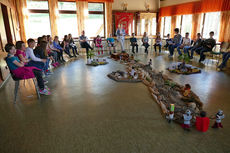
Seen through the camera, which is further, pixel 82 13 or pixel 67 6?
pixel 82 13

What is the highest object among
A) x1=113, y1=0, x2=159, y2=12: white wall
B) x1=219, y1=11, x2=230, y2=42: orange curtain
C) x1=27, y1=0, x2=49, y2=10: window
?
x1=113, y1=0, x2=159, y2=12: white wall

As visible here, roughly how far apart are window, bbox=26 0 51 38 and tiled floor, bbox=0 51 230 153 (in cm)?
634

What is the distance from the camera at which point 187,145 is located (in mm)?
1991

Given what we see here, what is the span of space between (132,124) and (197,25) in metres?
8.31

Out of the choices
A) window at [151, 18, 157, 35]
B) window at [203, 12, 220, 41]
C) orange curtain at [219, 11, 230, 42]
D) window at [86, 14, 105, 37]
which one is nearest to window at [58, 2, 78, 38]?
window at [86, 14, 105, 37]

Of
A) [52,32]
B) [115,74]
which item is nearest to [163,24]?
[52,32]

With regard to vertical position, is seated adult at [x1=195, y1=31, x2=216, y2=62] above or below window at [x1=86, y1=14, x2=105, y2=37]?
below

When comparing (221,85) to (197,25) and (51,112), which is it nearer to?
(51,112)

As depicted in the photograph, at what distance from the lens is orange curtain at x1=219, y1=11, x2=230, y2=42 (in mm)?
7129

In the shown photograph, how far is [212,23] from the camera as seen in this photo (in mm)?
8242

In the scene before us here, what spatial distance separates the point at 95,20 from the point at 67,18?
1.73 m

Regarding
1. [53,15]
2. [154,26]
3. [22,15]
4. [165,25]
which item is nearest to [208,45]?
[165,25]

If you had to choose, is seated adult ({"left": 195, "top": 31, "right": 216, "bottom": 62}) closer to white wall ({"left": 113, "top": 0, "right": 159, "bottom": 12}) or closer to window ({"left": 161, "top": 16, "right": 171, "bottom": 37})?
window ({"left": 161, "top": 16, "right": 171, "bottom": 37})

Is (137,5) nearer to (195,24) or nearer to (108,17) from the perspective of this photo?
(108,17)
